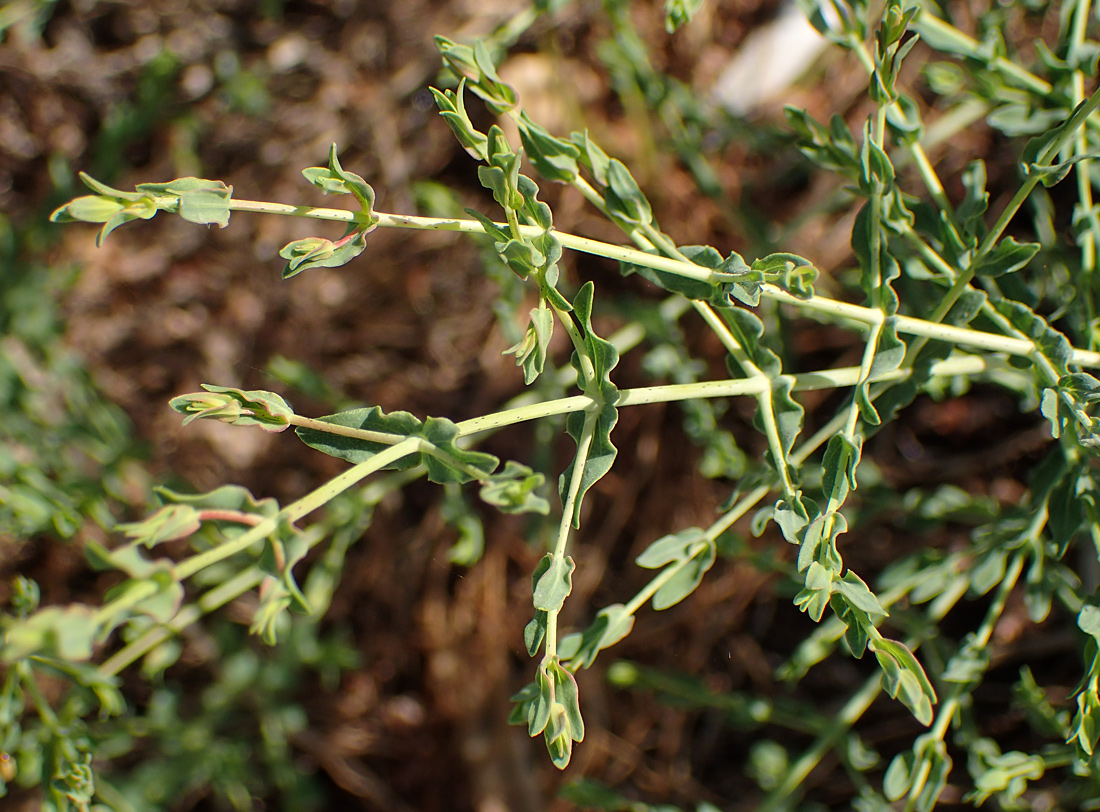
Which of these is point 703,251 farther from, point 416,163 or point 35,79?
point 35,79

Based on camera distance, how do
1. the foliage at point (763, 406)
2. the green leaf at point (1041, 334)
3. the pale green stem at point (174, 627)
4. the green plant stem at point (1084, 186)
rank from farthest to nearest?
the pale green stem at point (174, 627)
the green plant stem at point (1084, 186)
the green leaf at point (1041, 334)
the foliage at point (763, 406)

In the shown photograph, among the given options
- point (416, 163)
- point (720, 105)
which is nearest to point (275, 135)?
point (416, 163)

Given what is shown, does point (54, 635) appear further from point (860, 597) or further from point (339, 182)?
point (860, 597)

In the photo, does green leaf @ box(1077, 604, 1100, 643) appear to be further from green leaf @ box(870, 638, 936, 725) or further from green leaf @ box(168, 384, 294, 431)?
green leaf @ box(168, 384, 294, 431)

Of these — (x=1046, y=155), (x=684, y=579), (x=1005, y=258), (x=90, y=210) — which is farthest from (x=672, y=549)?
(x=90, y=210)

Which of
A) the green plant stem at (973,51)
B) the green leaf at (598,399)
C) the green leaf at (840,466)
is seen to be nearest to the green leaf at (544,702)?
the green leaf at (598,399)

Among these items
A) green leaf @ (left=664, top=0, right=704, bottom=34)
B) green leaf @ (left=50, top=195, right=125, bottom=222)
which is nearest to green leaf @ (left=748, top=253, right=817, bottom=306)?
green leaf @ (left=664, top=0, right=704, bottom=34)

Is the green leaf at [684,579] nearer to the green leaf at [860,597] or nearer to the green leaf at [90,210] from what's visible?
the green leaf at [860,597]
